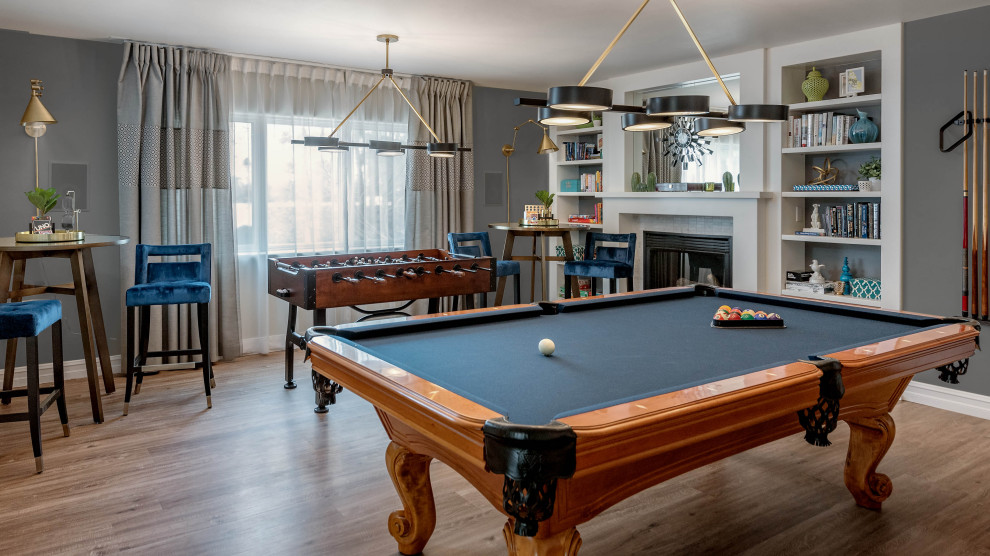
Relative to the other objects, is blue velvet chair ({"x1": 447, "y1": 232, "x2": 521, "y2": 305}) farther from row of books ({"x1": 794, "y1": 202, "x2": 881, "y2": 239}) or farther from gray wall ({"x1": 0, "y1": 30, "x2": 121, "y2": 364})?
gray wall ({"x1": 0, "y1": 30, "x2": 121, "y2": 364})

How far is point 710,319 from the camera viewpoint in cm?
285

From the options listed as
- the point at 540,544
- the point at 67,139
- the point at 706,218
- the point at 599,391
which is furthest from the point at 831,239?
the point at 67,139

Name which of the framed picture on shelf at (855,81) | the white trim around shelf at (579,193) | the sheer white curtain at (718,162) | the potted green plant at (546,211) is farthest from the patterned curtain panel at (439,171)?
the framed picture on shelf at (855,81)

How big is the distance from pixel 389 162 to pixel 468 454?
5.12 meters

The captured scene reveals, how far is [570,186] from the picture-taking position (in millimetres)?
7184

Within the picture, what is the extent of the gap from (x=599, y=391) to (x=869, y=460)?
1.62 meters

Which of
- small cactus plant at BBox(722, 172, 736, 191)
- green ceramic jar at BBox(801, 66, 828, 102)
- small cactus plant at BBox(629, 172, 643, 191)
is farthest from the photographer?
small cactus plant at BBox(629, 172, 643, 191)

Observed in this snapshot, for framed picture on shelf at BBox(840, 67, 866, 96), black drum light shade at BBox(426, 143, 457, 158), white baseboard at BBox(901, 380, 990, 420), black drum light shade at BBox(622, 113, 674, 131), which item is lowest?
white baseboard at BBox(901, 380, 990, 420)

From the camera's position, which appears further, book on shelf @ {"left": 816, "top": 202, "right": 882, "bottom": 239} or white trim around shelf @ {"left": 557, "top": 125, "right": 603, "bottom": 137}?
white trim around shelf @ {"left": 557, "top": 125, "right": 603, "bottom": 137}

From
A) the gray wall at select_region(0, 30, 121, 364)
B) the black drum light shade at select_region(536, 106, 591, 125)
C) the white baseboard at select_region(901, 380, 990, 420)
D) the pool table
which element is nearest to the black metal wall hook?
the white baseboard at select_region(901, 380, 990, 420)

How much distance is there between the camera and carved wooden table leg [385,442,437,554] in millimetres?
2361

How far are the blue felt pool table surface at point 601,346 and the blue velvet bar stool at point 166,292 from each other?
2136 millimetres

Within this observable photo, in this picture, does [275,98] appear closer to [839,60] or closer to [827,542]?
[839,60]

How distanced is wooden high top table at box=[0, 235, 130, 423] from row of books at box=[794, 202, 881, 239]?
4648 mm
